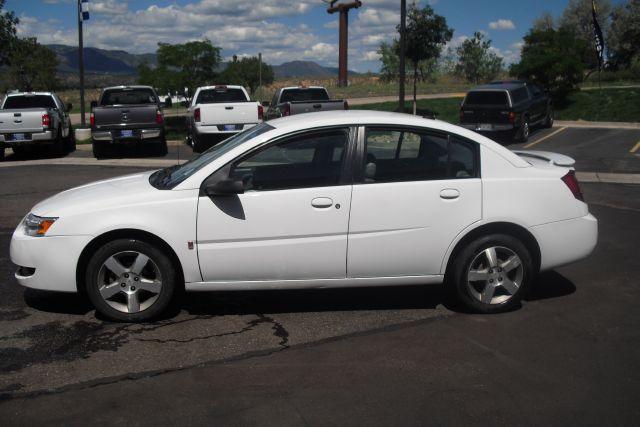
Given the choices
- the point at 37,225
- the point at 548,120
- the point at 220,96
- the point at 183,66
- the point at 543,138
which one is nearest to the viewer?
the point at 37,225

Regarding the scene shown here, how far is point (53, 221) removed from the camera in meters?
5.45

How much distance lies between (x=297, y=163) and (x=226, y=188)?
65 cm

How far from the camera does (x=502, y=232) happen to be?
5730 millimetres

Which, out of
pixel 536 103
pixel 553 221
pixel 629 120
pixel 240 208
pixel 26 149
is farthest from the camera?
pixel 629 120

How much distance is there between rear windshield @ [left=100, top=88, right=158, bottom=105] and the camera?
62.4 feet

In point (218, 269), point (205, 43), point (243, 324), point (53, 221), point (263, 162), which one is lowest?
point (243, 324)

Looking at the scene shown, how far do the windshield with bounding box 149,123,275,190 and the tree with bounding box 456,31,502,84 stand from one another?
54092mm

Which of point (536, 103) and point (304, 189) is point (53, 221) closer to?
point (304, 189)

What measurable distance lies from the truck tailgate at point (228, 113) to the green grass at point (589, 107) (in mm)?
8720

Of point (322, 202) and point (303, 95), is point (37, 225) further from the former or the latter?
point (303, 95)

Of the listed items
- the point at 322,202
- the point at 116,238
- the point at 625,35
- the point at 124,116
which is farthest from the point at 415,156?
the point at 625,35

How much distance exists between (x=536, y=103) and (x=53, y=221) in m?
19.5

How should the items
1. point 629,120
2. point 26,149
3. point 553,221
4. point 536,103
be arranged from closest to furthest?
point 553,221 → point 26,149 → point 536,103 → point 629,120

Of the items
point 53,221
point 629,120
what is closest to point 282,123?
point 53,221
